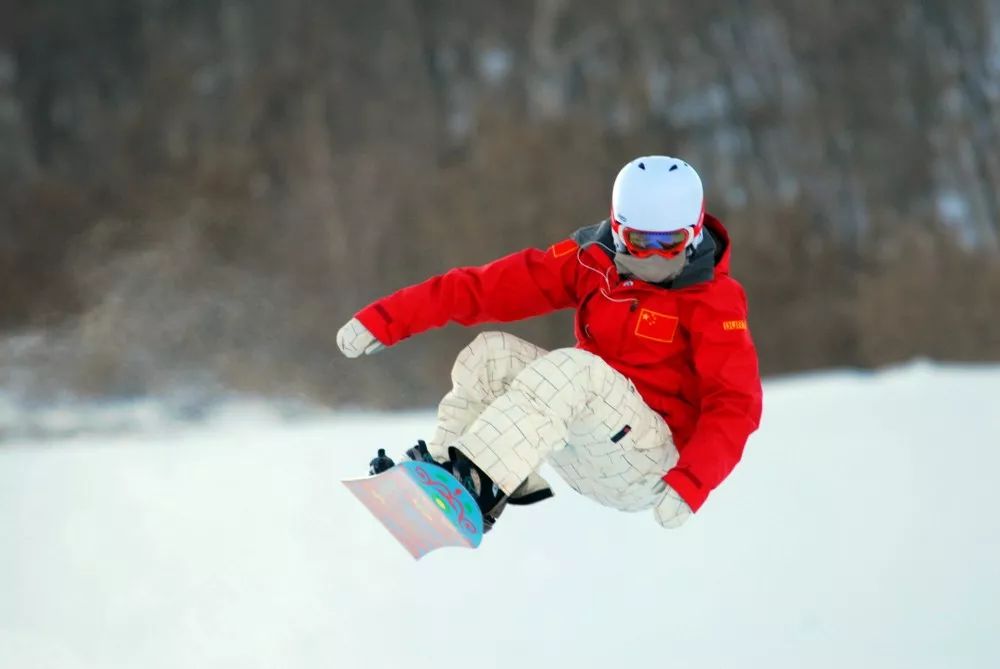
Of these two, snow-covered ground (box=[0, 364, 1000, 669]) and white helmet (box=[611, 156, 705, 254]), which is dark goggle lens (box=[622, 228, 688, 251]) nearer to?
white helmet (box=[611, 156, 705, 254])

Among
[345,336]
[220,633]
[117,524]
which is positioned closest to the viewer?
[345,336]

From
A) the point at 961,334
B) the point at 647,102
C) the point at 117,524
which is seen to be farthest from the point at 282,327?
the point at 117,524

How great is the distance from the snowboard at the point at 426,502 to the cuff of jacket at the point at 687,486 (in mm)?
326

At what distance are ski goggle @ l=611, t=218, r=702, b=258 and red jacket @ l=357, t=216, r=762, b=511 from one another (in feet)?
0.20

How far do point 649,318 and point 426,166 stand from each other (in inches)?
292

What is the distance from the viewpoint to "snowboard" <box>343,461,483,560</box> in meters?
2.01

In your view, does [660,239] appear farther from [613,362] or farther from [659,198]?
[613,362]

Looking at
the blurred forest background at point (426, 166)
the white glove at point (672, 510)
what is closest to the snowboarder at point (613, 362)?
the white glove at point (672, 510)

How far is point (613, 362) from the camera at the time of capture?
2.35 meters

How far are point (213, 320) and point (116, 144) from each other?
5.40 ft

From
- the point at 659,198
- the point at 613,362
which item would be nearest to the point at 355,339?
the point at 613,362

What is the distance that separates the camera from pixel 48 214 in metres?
9.20

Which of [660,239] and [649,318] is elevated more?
[660,239]

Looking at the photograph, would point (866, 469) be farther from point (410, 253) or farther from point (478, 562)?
point (410, 253)
